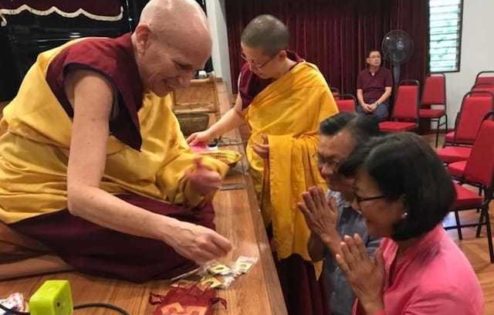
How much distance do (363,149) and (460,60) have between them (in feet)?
18.5

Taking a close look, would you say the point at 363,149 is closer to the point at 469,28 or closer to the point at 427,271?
the point at 427,271

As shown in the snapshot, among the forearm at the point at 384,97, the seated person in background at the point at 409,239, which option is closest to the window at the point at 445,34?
the forearm at the point at 384,97

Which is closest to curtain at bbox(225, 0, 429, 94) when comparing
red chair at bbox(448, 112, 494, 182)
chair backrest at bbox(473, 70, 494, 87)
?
chair backrest at bbox(473, 70, 494, 87)

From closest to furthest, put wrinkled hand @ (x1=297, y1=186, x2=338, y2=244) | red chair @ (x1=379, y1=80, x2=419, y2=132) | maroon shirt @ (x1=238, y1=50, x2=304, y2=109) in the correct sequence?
1. wrinkled hand @ (x1=297, y1=186, x2=338, y2=244)
2. maroon shirt @ (x1=238, y1=50, x2=304, y2=109)
3. red chair @ (x1=379, y1=80, x2=419, y2=132)

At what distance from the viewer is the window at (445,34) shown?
589 cm

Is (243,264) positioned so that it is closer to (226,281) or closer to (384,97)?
(226,281)

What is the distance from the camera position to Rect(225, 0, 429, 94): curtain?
5.92 m

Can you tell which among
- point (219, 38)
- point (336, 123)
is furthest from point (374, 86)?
point (336, 123)

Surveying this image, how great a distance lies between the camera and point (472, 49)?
594 cm

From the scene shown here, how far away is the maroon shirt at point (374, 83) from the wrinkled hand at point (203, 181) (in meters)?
4.76

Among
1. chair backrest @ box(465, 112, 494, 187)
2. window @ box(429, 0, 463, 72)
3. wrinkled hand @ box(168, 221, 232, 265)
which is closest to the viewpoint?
wrinkled hand @ box(168, 221, 232, 265)

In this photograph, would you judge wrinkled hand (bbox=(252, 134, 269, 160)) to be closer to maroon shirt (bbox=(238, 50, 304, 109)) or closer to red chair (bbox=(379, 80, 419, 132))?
maroon shirt (bbox=(238, 50, 304, 109))

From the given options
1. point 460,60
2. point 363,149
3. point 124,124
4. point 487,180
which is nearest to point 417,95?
point 460,60

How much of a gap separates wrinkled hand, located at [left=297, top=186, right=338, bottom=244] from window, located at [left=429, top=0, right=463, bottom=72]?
5368mm
